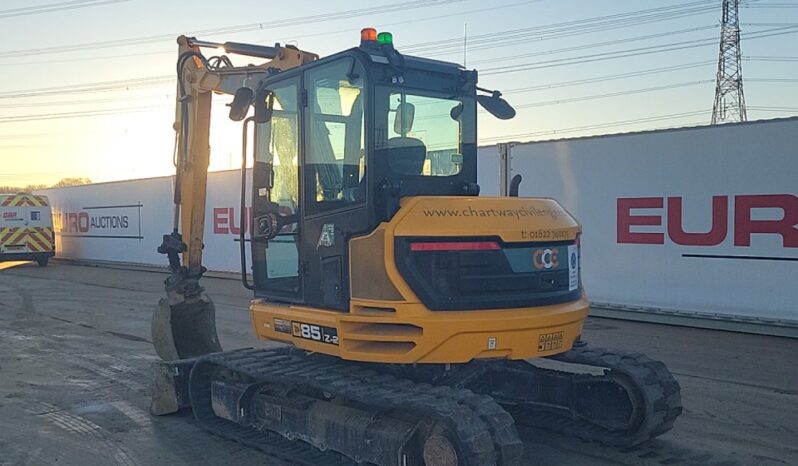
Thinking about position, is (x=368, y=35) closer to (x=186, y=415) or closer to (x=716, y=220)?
(x=186, y=415)

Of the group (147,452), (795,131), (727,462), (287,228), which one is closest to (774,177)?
(795,131)

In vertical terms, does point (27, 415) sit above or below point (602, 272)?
below

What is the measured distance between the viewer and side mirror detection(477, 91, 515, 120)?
20.0ft

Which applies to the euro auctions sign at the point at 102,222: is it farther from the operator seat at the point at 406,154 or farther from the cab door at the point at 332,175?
the operator seat at the point at 406,154

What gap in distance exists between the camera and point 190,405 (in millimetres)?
6906

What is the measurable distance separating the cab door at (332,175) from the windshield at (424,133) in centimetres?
21

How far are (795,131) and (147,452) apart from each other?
9.31 meters

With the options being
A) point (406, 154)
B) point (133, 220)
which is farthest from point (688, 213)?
point (133, 220)

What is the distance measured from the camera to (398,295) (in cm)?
497

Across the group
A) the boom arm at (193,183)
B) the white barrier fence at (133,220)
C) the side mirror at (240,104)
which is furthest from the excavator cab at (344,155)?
the white barrier fence at (133,220)

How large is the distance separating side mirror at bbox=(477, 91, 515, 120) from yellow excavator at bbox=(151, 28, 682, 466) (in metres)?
0.01

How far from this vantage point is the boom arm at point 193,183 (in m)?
7.40

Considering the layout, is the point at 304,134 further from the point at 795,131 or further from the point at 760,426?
the point at 795,131

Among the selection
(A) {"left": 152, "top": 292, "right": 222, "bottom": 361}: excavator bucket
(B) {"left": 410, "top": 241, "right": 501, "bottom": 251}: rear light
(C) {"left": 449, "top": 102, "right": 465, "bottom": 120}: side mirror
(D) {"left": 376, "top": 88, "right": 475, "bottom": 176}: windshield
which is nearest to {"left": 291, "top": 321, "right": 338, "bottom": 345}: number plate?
(B) {"left": 410, "top": 241, "right": 501, "bottom": 251}: rear light
